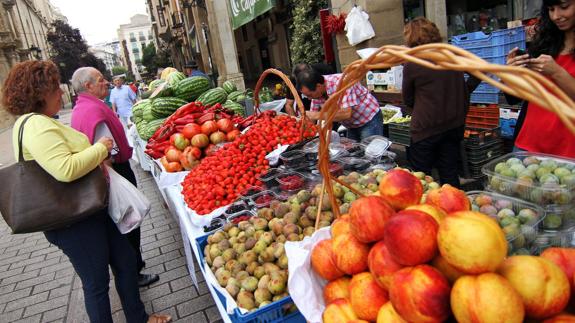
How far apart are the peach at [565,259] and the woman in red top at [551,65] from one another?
52.1 inches

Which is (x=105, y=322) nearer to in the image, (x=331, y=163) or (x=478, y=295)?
(x=331, y=163)

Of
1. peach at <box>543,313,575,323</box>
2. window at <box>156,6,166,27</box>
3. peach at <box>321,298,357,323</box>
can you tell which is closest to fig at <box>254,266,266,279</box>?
peach at <box>321,298,357,323</box>

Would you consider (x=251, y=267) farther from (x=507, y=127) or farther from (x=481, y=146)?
(x=507, y=127)

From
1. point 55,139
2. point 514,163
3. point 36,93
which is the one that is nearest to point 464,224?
point 514,163

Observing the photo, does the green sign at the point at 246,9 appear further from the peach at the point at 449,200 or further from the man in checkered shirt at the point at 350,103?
the peach at the point at 449,200

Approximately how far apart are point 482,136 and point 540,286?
388cm

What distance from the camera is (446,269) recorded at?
3.38 ft

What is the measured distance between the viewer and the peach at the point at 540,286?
914 mm

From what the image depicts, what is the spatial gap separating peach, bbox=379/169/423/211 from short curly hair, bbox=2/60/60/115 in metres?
2.17

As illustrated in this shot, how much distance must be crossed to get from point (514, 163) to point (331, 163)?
4.08 feet

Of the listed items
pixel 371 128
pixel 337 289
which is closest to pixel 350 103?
pixel 371 128

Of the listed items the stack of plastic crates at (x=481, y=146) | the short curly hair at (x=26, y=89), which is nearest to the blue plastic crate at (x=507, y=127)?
the stack of plastic crates at (x=481, y=146)

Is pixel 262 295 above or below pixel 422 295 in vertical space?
below

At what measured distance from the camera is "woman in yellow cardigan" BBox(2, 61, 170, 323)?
87.7 inches
